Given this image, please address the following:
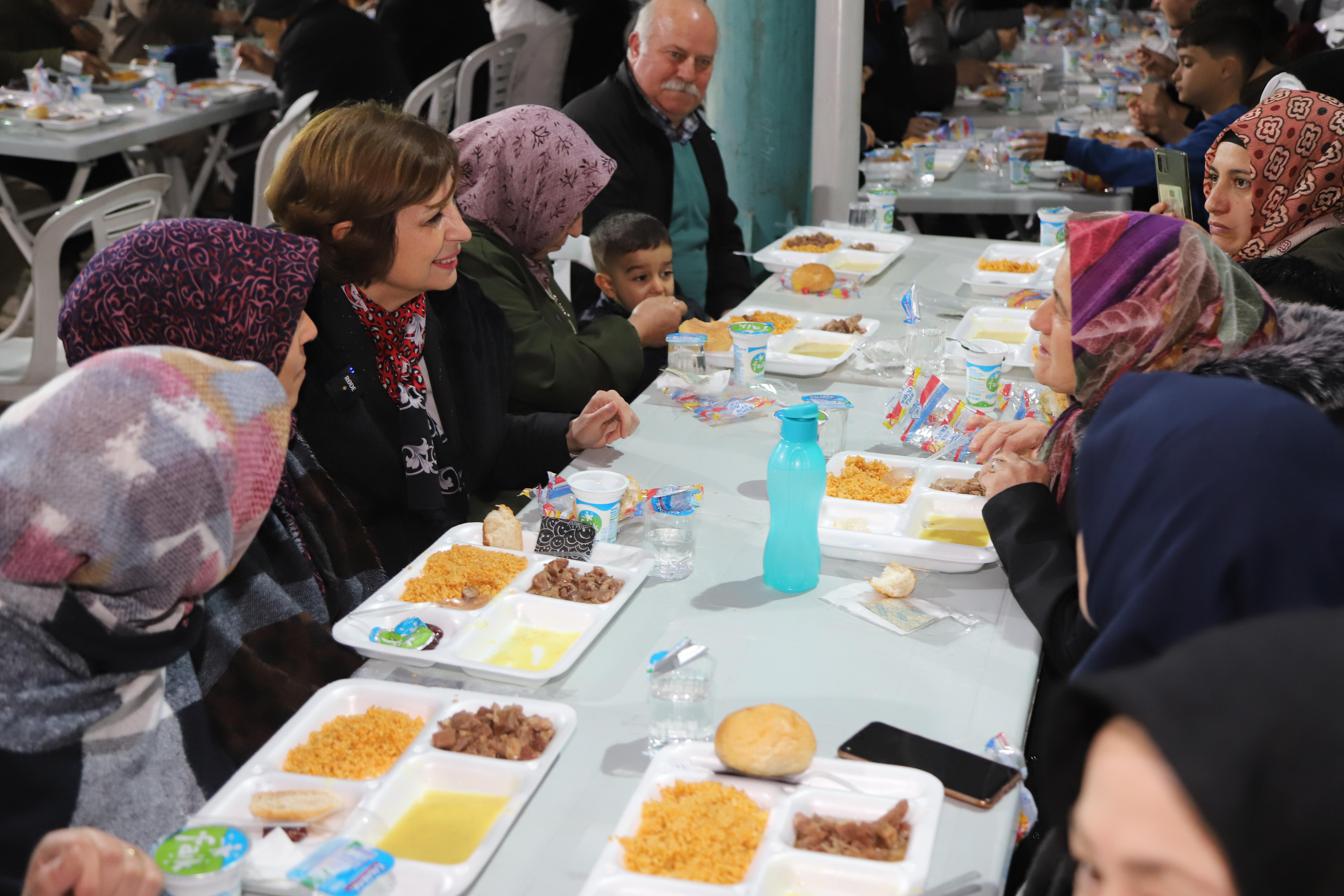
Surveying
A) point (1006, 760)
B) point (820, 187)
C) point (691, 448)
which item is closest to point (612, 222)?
point (691, 448)

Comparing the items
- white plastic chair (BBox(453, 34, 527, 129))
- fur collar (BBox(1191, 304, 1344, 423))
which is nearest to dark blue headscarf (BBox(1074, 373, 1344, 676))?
fur collar (BBox(1191, 304, 1344, 423))

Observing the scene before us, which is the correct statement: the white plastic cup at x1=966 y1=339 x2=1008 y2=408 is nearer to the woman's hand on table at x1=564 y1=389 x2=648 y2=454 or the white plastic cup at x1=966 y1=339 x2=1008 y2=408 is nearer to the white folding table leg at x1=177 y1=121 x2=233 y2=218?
the woman's hand on table at x1=564 y1=389 x2=648 y2=454

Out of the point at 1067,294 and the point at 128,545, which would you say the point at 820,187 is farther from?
the point at 128,545

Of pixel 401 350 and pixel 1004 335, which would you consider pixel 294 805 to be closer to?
pixel 401 350

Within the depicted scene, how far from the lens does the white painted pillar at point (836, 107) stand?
4.73 meters

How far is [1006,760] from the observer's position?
152 cm

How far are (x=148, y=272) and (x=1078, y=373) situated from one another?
5.30 feet

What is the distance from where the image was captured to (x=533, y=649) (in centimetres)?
180

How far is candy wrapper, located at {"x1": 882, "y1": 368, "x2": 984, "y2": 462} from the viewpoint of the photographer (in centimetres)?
254

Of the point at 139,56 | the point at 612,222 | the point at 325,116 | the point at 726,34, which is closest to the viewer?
the point at 325,116

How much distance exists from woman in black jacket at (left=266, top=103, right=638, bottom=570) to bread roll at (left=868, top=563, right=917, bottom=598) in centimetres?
83

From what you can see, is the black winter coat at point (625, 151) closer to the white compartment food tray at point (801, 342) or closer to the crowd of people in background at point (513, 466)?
the crowd of people in background at point (513, 466)

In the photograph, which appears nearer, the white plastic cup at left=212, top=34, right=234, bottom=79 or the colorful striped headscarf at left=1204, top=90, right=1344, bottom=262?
the colorful striped headscarf at left=1204, top=90, right=1344, bottom=262

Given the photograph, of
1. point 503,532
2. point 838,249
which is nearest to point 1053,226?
point 838,249
